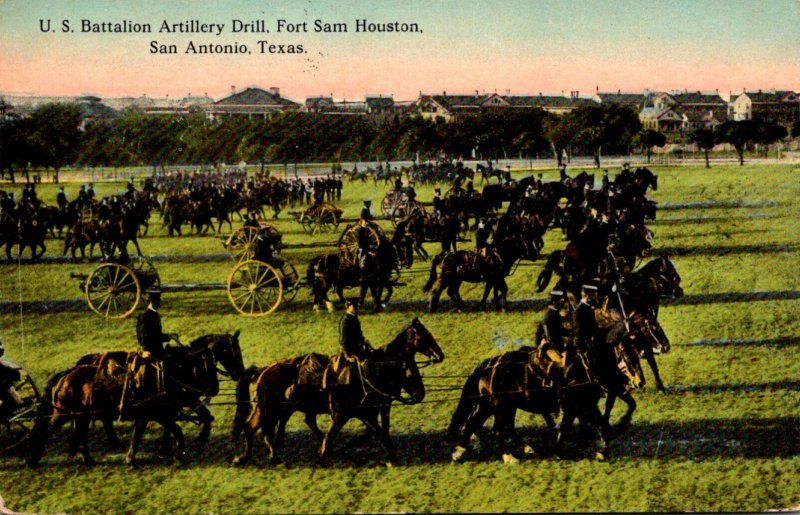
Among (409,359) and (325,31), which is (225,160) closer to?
(325,31)

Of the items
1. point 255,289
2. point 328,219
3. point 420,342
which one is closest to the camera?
point 420,342

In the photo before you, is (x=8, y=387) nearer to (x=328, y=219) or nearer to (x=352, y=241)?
(x=352, y=241)

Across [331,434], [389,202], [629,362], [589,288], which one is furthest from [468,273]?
[389,202]

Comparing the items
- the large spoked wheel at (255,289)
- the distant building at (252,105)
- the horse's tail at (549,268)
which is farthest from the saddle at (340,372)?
the horse's tail at (549,268)

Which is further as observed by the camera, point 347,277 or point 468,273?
point 468,273

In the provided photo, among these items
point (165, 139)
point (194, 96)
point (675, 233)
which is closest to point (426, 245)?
point (675, 233)

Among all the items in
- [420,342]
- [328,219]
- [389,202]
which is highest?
[389,202]

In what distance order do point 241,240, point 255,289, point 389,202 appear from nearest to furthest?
point 255,289
point 241,240
point 389,202

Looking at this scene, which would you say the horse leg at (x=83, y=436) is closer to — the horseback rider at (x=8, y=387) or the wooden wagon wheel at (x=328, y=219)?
the horseback rider at (x=8, y=387)
